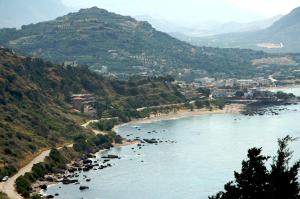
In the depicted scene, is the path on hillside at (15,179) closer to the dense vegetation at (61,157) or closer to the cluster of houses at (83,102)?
the dense vegetation at (61,157)

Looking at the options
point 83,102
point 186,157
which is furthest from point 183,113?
point 186,157

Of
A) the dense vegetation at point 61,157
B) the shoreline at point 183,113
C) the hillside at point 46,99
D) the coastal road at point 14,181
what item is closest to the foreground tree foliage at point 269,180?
the coastal road at point 14,181

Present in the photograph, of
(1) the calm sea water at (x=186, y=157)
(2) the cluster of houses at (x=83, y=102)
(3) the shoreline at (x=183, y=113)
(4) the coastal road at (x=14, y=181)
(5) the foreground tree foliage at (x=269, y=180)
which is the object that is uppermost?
(5) the foreground tree foliage at (x=269, y=180)

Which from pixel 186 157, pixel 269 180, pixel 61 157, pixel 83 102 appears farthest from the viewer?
pixel 83 102

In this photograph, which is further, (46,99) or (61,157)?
(46,99)

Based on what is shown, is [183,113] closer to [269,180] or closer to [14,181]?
[14,181]

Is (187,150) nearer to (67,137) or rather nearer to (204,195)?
(67,137)

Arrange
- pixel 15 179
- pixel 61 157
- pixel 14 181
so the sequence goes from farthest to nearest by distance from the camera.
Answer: pixel 61 157, pixel 15 179, pixel 14 181
